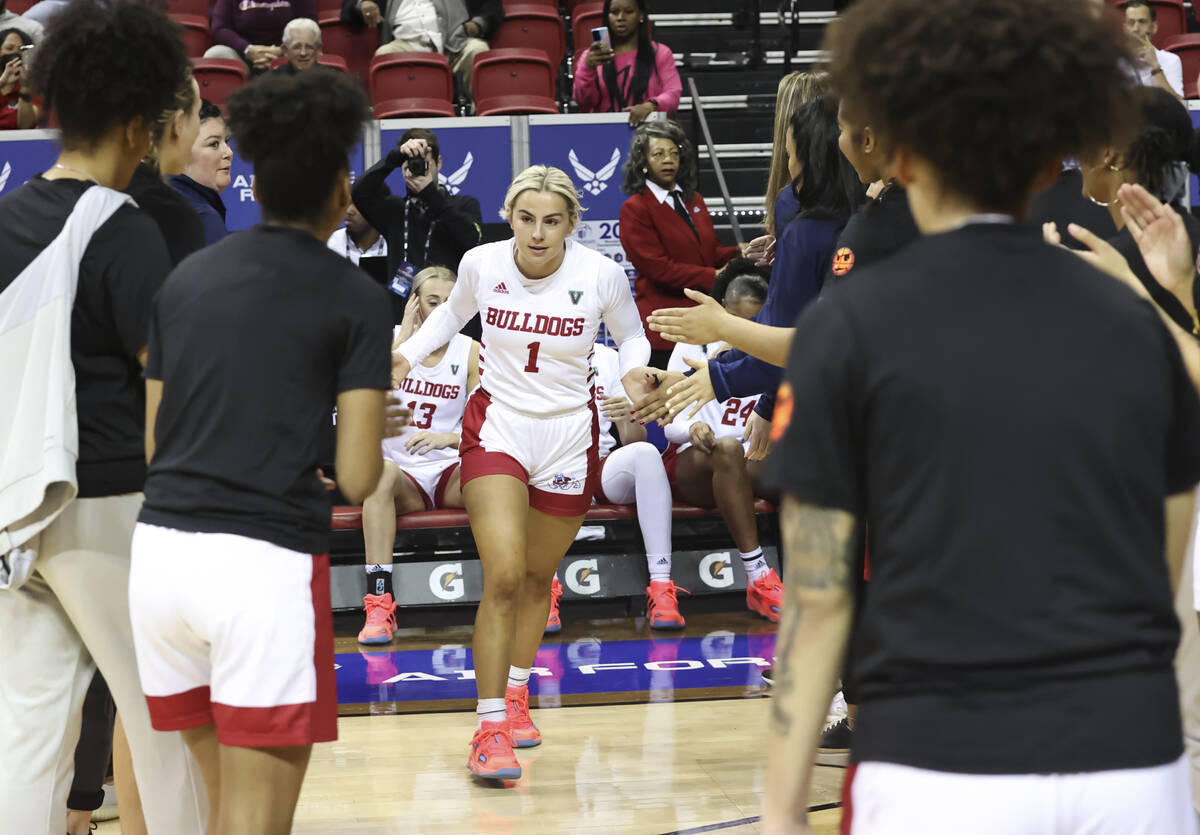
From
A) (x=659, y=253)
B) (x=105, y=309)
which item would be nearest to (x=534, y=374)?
(x=105, y=309)

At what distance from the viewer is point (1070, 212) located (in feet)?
9.26

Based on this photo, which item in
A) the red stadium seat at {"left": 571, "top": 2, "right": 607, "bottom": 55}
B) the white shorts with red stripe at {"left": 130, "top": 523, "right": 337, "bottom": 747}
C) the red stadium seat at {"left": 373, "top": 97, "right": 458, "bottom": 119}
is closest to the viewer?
the white shorts with red stripe at {"left": 130, "top": 523, "right": 337, "bottom": 747}

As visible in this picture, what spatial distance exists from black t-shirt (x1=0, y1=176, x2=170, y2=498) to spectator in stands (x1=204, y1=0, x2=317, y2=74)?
7.07 m

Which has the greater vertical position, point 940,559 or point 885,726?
point 940,559

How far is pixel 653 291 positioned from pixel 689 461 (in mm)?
1139

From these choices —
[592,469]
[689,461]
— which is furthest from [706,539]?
[592,469]

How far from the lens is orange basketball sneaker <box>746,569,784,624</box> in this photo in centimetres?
643

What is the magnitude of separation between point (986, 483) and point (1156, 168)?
1.76 m

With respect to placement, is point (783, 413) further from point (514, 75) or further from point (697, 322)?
point (514, 75)

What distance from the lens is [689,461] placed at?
6680mm

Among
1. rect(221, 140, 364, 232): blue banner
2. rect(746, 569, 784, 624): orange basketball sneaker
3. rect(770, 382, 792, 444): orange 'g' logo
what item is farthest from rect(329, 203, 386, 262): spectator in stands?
rect(770, 382, 792, 444): orange 'g' logo

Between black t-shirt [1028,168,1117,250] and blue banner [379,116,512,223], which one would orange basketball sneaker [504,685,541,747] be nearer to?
black t-shirt [1028,168,1117,250]

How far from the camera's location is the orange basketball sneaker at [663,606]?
626 centimetres

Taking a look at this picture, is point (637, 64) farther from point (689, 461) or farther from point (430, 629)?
point (430, 629)
